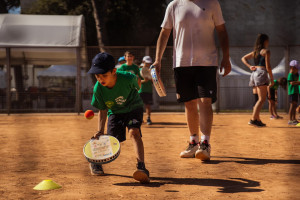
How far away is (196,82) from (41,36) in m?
Result: 13.7

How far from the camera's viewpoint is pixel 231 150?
20.5 feet

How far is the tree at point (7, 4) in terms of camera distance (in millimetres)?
25986

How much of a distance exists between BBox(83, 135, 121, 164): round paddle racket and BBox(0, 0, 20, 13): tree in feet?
77.4

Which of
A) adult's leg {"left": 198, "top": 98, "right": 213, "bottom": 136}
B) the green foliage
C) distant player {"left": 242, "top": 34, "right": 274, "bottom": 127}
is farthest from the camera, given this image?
the green foliage

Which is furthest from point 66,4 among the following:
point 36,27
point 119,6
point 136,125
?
point 136,125

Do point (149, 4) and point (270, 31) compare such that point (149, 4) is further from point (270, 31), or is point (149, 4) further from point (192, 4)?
point (192, 4)

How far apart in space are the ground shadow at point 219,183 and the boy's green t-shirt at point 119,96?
75 centimetres

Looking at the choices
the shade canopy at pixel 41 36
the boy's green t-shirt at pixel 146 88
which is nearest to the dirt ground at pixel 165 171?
the boy's green t-shirt at pixel 146 88

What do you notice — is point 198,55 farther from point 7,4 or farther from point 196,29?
point 7,4

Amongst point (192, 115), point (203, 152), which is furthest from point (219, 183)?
point (192, 115)

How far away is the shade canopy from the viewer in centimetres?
1791

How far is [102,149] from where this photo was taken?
14.0 ft

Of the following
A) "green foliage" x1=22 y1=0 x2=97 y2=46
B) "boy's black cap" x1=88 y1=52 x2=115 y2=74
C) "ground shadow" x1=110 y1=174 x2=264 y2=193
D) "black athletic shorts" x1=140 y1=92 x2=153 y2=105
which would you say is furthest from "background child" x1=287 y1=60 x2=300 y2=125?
"green foliage" x1=22 y1=0 x2=97 y2=46

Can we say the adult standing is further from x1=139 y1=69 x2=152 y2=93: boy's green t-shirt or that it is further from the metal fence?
the metal fence
